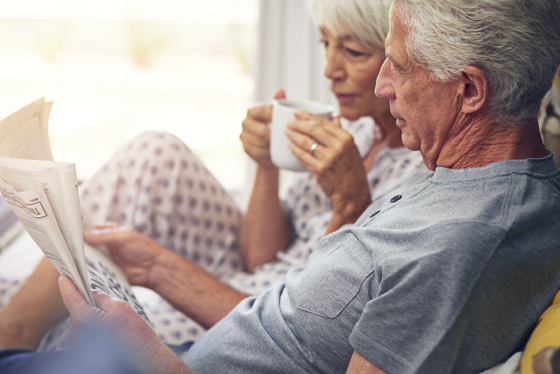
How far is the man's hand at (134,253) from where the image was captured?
1073 millimetres

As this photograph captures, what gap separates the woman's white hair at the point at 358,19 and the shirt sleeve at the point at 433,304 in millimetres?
615

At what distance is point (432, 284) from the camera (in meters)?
0.54

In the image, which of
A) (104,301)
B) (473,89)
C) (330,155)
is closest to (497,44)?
(473,89)

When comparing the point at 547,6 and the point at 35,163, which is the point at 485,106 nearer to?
the point at 547,6

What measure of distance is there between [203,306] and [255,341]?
33 cm

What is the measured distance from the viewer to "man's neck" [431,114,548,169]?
0.65 metres

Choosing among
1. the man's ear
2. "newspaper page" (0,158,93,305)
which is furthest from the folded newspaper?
the man's ear

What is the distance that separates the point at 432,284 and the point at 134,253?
75 cm

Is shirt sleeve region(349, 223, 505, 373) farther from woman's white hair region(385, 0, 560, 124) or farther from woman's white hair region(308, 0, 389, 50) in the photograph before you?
woman's white hair region(308, 0, 389, 50)

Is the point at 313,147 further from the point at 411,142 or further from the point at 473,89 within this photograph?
the point at 473,89

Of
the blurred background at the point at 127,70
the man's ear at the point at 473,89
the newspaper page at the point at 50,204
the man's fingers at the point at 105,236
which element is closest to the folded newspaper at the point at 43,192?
the newspaper page at the point at 50,204

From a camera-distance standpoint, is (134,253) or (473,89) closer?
(473,89)

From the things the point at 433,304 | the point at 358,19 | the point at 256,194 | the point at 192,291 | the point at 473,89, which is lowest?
the point at 192,291

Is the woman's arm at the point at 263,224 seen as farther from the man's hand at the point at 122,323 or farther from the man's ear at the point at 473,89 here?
the man's ear at the point at 473,89
